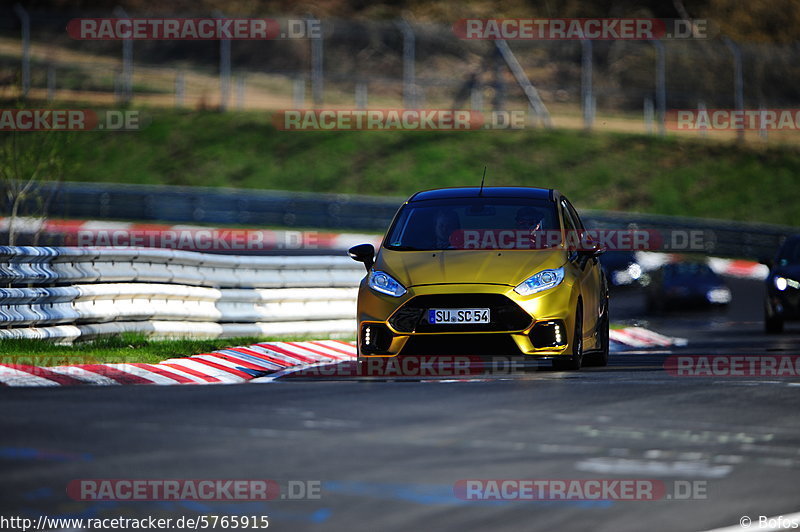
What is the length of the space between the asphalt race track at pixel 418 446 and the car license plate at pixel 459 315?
67 centimetres

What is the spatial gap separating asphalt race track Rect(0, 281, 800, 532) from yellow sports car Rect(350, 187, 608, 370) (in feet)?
2.26

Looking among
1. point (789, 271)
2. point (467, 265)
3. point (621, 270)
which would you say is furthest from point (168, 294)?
point (621, 270)

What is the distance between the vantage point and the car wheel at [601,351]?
14.2 m

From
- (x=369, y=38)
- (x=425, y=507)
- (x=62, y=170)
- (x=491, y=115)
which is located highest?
(x=369, y=38)

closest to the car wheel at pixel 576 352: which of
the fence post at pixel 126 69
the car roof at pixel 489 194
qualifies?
the car roof at pixel 489 194

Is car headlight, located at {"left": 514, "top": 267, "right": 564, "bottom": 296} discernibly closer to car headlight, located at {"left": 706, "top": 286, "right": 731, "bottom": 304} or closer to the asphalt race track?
the asphalt race track

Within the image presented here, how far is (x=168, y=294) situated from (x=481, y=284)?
4723 millimetres

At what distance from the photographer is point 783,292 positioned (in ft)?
67.4

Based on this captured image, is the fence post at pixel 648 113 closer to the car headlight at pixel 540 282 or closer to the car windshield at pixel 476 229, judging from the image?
the car windshield at pixel 476 229

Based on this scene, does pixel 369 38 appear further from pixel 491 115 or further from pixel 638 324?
pixel 638 324

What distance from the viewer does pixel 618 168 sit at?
44.4 metres

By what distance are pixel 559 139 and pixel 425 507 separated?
39.6 metres

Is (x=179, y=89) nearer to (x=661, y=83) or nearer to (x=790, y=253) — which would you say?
(x=661, y=83)

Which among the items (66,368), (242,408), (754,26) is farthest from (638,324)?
(754,26)
